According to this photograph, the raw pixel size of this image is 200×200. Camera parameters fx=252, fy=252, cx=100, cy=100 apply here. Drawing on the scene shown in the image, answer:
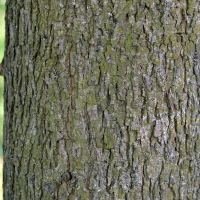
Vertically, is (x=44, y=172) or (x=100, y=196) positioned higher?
(x=44, y=172)

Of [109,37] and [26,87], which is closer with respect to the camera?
[109,37]

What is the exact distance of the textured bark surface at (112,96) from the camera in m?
1.38

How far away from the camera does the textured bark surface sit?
1.38 m

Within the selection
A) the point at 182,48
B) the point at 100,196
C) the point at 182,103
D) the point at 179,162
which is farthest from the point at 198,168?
the point at 182,48

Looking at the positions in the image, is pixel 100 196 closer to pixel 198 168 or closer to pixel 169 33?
pixel 198 168

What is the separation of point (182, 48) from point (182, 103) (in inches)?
12.3

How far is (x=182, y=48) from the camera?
1.42 meters

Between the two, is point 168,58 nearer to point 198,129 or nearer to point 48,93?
point 198,129

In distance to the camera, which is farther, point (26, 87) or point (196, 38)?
point (26, 87)

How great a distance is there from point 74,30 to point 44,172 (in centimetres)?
85

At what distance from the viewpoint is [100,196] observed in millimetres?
1446

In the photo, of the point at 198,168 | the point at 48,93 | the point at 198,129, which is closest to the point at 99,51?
the point at 48,93

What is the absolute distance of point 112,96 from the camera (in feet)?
4.60

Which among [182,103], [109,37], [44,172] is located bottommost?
[44,172]
